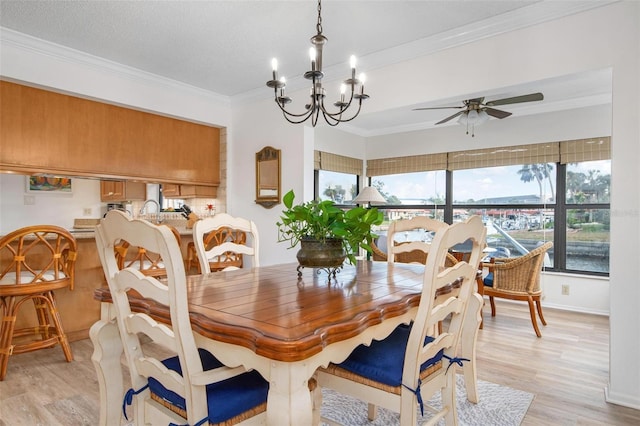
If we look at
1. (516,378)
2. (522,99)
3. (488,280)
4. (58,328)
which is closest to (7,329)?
(58,328)

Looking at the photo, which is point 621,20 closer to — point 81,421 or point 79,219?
point 81,421

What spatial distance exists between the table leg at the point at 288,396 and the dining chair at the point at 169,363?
0.70ft

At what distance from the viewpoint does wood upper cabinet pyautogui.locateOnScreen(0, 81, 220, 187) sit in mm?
3135

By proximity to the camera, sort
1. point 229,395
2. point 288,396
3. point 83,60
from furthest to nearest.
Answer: point 83,60
point 229,395
point 288,396

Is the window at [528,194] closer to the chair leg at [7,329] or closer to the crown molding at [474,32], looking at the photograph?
the crown molding at [474,32]

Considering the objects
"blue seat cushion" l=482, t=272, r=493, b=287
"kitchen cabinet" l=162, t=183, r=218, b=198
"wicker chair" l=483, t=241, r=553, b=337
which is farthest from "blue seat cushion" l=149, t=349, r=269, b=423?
"kitchen cabinet" l=162, t=183, r=218, b=198

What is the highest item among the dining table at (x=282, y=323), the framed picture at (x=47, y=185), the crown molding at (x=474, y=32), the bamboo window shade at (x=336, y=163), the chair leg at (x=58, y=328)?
the crown molding at (x=474, y=32)

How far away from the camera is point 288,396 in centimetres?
100

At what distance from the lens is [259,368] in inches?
41.5

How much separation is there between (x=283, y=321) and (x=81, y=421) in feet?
5.18

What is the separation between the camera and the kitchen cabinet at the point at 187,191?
4.54 m

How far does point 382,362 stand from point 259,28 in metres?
2.54

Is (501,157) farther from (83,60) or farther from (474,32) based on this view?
(83,60)

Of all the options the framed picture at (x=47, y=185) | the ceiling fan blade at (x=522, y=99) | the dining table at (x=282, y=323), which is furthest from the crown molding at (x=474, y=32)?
the framed picture at (x=47, y=185)
